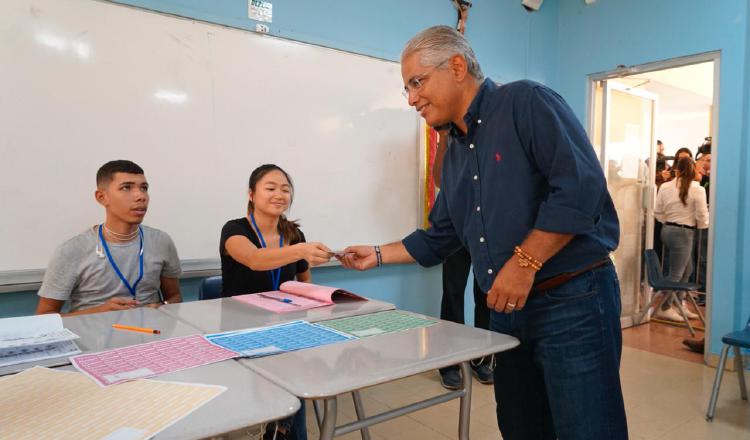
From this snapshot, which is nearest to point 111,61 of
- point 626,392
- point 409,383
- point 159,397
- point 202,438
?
point 159,397

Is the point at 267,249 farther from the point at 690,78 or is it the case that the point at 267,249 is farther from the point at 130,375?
the point at 690,78

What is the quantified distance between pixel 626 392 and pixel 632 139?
111 inches

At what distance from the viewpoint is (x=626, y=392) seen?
10.2 feet

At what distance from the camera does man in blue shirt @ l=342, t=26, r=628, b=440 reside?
47.1 inches

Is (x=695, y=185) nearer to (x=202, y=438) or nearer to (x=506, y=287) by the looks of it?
(x=506, y=287)

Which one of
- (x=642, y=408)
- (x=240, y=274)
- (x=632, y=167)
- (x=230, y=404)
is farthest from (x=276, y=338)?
(x=632, y=167)

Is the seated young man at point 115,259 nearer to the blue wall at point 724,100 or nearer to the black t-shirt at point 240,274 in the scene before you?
the black t-shirt at point 240,274

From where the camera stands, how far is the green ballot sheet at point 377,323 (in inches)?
54.2

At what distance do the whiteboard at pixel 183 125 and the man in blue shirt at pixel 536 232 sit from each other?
5.20 feet

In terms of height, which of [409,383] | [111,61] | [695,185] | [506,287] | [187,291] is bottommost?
[409,383]

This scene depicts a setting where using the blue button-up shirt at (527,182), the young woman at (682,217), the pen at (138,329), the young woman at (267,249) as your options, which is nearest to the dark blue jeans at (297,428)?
the young woman at (267,249)

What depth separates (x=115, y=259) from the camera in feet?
6.70

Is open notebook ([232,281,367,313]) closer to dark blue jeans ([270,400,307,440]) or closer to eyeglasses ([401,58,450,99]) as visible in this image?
dark blue jeans ([270,400,307,440])

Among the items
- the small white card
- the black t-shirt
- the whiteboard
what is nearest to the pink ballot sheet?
the small white card
